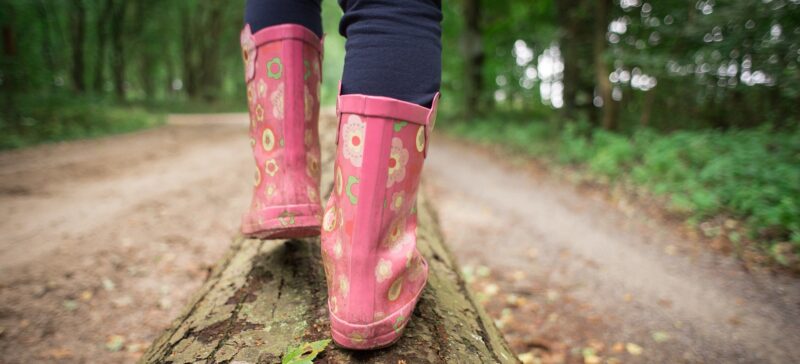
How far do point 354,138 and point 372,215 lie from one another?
6.7 inches

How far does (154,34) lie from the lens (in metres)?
15.1

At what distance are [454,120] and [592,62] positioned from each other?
672 centimetres

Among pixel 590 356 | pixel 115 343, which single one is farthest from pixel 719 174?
pixel 115 343

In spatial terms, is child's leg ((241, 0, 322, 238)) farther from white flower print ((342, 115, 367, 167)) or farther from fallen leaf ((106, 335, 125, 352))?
fallen leaf ((106, 335, 125, 352))

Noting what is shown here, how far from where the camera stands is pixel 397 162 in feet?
2.80

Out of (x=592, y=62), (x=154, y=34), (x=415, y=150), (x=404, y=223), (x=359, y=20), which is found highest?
A: (x=154, y=34)

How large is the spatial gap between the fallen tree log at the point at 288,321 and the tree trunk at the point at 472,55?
38.0 ft

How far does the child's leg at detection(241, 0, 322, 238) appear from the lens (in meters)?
1.10

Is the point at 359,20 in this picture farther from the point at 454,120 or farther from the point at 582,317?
the point at 454,120

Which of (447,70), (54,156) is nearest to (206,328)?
(54,156)

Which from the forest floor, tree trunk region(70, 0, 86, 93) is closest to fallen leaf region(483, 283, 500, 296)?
the forest floor

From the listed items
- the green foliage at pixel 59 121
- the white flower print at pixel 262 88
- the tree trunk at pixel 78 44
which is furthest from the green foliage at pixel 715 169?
the tree trunk at pixel 78 44

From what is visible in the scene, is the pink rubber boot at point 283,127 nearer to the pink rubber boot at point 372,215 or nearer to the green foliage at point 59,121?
the pink rubber boot at point 372,215

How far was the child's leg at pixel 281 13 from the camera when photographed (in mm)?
1103
